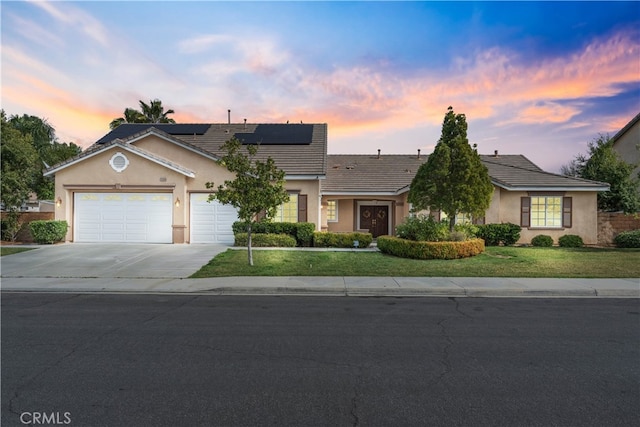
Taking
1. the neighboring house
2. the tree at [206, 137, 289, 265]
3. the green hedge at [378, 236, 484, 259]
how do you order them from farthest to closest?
the neighboring house < the green hedge at [378, 236, 484, 259] < the tree at [206, 137, 289, 265]

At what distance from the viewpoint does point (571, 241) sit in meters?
19.7

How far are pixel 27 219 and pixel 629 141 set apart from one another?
41235mm

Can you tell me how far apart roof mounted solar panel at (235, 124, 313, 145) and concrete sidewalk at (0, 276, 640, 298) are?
15.0 meters

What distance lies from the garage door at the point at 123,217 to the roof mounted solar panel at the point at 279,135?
25.7 feet

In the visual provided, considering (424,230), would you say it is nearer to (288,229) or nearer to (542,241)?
(288,229)

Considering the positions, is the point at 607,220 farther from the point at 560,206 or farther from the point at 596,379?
the point at 596,379

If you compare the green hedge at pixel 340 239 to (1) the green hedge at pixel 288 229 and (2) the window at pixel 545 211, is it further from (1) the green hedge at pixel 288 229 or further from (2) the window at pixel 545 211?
(2) the window at pixel 545 211

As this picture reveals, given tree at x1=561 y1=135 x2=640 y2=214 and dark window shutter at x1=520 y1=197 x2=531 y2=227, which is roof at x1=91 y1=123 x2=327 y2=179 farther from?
tree at x1=561 y1=135 x2=640 y2=214

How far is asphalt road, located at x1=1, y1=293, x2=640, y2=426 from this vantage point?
374 cm

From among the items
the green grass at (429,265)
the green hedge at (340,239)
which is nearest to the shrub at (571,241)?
the green grass at (429,265)

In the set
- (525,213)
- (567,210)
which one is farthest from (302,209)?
(567,210)

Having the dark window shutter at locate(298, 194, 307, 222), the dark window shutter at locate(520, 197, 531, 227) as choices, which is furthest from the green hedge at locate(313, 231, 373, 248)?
the dark window shutter at locate(520, 197, 531, 227)

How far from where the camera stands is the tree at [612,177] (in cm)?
1964

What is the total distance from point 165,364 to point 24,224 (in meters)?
20.3
